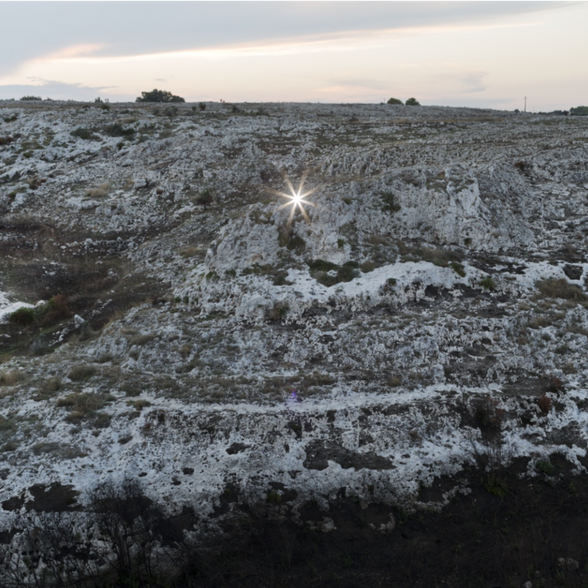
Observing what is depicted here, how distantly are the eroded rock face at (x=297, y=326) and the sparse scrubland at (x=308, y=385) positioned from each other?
0.12 meters

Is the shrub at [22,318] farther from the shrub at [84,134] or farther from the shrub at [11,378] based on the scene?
the shrub at [84,134]

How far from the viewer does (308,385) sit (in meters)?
19.3

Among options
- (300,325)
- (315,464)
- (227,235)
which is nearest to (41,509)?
(315,464)

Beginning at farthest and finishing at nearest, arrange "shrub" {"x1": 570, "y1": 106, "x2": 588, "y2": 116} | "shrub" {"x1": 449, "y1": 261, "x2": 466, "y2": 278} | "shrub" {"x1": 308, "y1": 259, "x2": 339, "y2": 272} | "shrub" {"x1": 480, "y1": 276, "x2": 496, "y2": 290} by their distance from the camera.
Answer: "shrub" {"x1": 570, "y1": 106, "x2": 588, "y2": 116} → "shrub" {"x1": 308, "y1": 259, "x2": 339, "y2": 272} → "shrub" {"x1": 449, "y1": 261, "x2": 466, "y2": 278} → "shrub" {"x1": 480, "y1": 276, "x2": 496, "y2": 290}

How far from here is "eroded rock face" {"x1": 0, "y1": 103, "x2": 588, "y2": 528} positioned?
16281mm

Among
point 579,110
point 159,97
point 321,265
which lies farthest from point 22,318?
point 579,110

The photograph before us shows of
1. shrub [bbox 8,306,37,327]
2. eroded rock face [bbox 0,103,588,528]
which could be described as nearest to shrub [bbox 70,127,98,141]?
eroded rock face [bbox 0,103,588,528]

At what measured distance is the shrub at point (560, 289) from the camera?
80.2 ft

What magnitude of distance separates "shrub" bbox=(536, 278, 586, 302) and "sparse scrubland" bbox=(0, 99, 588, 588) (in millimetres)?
154

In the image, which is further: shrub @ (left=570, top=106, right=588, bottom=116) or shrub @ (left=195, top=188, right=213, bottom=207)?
shrub @ (left=570, top=106, right=588, bottom=116)

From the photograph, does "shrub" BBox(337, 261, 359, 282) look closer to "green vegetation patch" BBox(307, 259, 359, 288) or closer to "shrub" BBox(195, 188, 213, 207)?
"green vegetation patch" BBox(307, 259, 359, 288)

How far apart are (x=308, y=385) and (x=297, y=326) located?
4578 mm

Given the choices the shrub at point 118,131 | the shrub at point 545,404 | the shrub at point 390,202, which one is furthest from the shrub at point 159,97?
the shrub at point 545,404

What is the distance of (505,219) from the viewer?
102 ft
